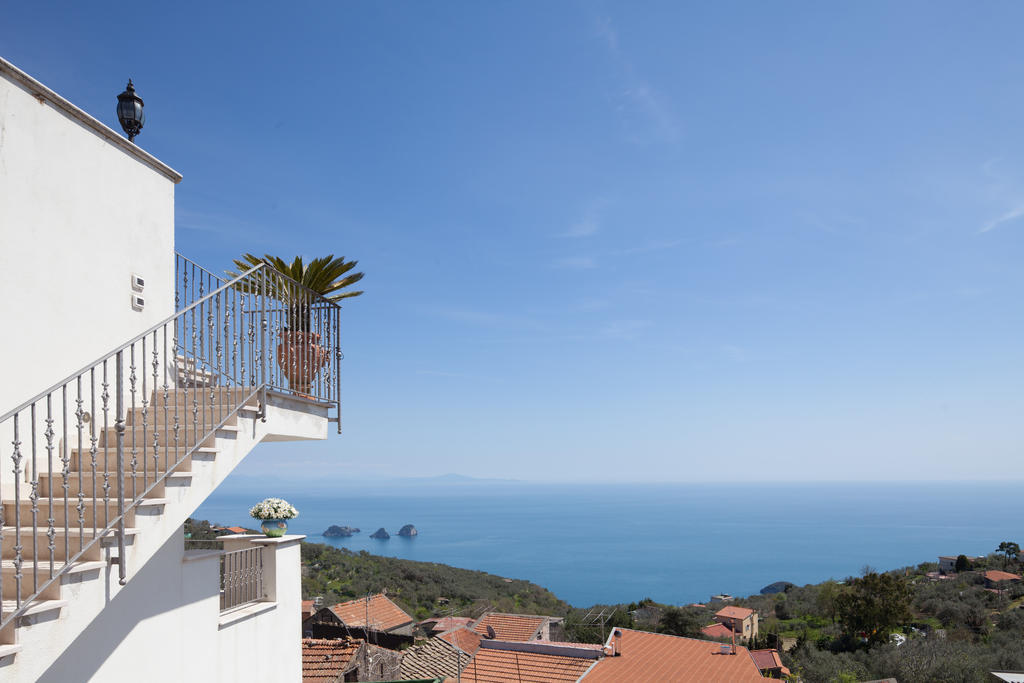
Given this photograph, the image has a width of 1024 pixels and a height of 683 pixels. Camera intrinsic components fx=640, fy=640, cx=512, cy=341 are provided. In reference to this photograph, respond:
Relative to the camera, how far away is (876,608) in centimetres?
2717

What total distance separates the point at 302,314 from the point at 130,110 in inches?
102

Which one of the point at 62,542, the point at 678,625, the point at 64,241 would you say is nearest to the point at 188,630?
the point at 62,542

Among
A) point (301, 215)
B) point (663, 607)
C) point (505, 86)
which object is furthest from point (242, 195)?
point (663, 607)

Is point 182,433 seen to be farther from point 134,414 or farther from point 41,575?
point 41,575

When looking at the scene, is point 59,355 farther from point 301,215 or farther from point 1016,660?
point 1016,660

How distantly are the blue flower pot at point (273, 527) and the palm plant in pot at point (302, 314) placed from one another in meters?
1.48

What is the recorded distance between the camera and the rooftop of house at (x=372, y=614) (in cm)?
2115

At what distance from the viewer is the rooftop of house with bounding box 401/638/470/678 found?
1343 centimetres

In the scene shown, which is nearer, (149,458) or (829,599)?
(149,458)

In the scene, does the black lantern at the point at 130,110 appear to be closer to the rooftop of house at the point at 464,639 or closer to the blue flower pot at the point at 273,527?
the blue flower pot at the point at 273,527

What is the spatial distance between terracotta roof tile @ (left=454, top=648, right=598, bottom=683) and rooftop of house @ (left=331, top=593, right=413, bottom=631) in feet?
27.3

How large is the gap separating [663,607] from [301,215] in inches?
1074

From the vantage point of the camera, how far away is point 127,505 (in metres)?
4.05

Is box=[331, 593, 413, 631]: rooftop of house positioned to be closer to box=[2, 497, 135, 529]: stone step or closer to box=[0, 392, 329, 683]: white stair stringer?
box=[0, 392, 329, 683]: white stair stringer
